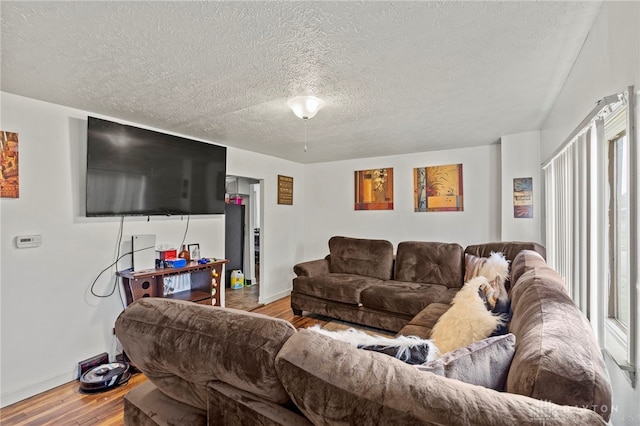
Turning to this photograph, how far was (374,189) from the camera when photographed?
4750 mm

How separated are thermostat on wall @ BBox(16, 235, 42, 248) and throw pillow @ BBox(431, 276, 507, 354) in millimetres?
2944

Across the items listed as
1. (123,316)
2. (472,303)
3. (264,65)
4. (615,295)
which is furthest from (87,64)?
(615,295)

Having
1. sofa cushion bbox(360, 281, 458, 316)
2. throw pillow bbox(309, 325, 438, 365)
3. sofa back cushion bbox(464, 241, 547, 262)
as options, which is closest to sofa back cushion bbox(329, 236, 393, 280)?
sofa cushion bbox(360, 281, 458, 316)

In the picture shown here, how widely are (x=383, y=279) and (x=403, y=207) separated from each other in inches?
49.6

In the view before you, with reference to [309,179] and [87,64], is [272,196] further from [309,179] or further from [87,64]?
[87,64]

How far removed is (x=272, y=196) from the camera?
185 inches

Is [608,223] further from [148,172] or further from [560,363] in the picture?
[148,172]

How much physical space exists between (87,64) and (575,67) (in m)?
2.92

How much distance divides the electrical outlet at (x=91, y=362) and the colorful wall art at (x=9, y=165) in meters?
1.47

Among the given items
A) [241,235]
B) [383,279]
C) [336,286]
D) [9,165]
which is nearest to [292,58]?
[9,165]

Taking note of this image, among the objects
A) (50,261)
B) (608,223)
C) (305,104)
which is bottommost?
(50,261)

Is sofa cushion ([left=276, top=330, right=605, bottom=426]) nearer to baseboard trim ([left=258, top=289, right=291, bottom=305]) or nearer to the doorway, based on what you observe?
baseboard trim ([left=258, top=289, right=291, bottom=305])

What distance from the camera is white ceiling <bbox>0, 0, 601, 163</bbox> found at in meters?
1.30

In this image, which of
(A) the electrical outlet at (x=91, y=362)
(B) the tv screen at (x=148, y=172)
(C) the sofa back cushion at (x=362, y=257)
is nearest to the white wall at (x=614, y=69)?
(C) the sofa back cushion at (x=362, y=257)
